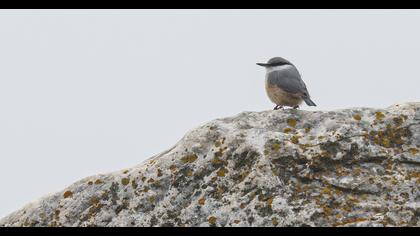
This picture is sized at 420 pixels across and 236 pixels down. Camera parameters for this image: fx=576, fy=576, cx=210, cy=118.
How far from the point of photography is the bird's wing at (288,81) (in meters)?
12.1

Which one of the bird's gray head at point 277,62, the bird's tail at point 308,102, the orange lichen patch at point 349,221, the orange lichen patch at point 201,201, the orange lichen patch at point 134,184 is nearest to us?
the orange lichen patch at point 349,221

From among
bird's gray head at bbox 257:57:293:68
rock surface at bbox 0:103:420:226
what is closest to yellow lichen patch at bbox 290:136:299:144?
rock surface at bbox 0:103:420:226

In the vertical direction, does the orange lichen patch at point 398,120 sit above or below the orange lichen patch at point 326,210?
above

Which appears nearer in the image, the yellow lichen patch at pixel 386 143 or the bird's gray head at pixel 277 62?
the yellow lichen patch at pixel 386 143

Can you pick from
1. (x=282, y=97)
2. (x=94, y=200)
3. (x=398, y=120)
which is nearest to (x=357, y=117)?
(x=398, y=120)

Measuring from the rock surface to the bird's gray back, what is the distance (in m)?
4.26

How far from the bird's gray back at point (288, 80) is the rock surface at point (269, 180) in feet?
14.0

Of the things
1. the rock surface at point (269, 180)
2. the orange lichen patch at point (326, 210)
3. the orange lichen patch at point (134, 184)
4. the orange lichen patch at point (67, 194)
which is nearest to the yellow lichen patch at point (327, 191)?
the rock surface at point (269, 180)

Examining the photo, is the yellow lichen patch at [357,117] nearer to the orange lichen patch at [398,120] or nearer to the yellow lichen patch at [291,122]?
the orange lichen patch at [398,120]

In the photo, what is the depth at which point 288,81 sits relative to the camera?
12.2 meters

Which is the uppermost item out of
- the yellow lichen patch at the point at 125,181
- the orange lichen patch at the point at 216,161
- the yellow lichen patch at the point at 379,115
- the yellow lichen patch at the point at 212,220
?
the yellow lichen patch at the point at 379,115

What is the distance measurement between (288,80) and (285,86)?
0.22 meters

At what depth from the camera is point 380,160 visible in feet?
22.8

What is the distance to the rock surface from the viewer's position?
634 centimetres
